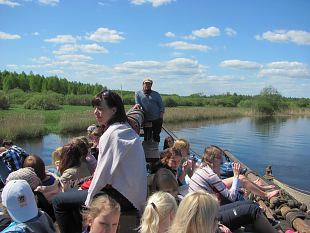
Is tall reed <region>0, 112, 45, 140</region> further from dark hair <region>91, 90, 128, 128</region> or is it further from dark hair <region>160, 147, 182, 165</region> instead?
dark hair <region>91, 90, 128, 128</region>

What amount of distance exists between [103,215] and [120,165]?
1.52 ft

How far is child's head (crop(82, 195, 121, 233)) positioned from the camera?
287cm

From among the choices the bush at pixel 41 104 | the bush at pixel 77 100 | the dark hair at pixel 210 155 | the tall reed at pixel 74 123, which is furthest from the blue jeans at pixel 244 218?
the bush at pixel 77 100

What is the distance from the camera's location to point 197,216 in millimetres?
2605

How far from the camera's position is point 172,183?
12.5ft

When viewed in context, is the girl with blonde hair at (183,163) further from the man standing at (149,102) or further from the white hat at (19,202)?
the white hat at (19,202)

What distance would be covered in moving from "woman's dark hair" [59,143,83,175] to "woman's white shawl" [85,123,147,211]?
4.72 ft

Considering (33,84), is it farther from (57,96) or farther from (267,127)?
(267,127)

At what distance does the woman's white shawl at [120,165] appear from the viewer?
3174 mm

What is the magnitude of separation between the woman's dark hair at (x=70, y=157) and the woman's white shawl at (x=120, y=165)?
1439mm

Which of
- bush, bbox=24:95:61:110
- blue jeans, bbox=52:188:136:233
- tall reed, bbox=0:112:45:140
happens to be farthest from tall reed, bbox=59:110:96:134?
blue jeans, bbox=52:188:136:233

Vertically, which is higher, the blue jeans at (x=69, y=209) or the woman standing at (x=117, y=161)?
the woman standing at (x=117, y=161)

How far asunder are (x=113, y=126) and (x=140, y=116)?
4158mm

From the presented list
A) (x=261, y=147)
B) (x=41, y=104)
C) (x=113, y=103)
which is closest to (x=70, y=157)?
(x=113, y=103)
